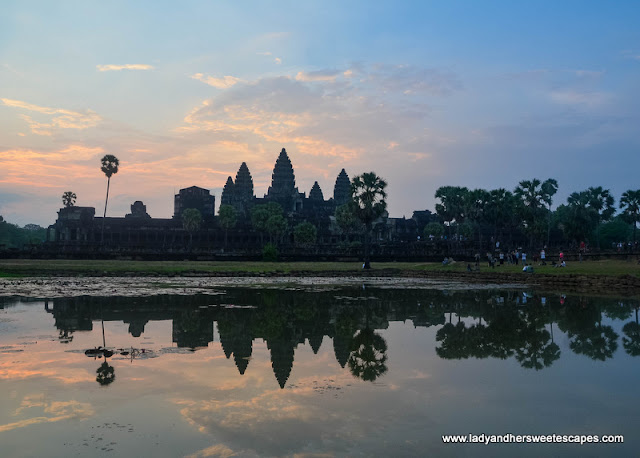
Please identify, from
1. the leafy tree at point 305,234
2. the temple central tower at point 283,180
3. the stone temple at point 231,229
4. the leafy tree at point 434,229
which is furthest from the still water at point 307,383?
the temple central tower at point 283,180

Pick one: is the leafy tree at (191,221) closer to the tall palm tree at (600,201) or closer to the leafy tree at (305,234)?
the leafy tree at (305,234)

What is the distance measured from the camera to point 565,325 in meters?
Result: 16.2

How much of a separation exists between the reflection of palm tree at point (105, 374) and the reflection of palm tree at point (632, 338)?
1086 cm

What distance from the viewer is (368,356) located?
456 inches

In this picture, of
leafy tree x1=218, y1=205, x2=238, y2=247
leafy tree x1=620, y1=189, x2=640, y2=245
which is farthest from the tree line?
leafy tree x1=218, y1=205, x2=238, y2=247

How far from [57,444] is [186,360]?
458 centimetres

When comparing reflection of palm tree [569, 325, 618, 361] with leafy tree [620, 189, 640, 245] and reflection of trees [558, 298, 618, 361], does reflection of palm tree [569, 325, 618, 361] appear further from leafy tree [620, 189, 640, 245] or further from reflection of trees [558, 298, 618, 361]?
leafy tree [620, 189, 640, 245]

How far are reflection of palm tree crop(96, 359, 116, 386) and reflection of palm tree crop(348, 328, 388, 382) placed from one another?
430cm

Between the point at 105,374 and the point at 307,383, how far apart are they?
143 inches

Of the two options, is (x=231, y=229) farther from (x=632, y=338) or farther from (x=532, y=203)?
(x=632, y=338)

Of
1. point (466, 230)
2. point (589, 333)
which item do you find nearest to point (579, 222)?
point (466, 230)

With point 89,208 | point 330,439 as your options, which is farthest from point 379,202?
point 89,208

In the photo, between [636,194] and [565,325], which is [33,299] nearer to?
[565,325]

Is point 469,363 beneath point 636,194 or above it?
beneath
